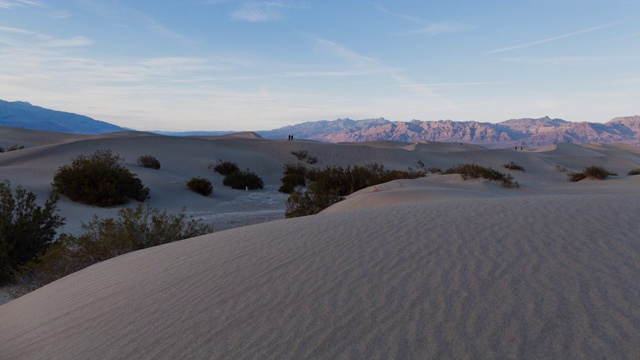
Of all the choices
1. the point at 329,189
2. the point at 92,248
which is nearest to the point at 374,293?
the point at 92,248

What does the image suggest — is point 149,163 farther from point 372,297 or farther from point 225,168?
point 372,297

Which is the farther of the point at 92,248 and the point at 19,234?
the point at 19,234

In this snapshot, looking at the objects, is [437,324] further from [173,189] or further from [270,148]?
[270,148]

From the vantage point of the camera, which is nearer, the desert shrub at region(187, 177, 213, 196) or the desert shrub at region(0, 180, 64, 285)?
the desert shrub at region(0, 180, 64, 285)

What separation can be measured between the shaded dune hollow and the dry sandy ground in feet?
0.04

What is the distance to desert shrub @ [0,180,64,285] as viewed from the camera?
7.59 metres

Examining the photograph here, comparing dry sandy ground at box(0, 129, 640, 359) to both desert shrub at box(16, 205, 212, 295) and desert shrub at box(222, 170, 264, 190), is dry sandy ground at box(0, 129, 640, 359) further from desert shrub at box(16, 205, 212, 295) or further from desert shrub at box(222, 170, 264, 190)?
desert shrub at box(222, 170, 264, 190)

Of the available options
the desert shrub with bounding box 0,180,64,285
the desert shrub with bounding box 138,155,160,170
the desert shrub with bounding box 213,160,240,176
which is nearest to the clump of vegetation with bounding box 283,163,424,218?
the desert shrub with bounding box 0,180,64,285

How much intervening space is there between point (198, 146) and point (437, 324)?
36430 millimetres

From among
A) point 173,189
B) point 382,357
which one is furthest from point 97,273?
point 173,189

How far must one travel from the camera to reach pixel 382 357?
2496 millimetres

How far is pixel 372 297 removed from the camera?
3242mm

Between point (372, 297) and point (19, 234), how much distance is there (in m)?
7.26

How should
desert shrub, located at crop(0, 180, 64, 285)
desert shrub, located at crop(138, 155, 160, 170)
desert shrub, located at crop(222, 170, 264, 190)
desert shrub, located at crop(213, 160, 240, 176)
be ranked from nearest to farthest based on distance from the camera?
desert shrub, located at crop(0, 180, 64, 285) → desert shrub, located at crop(222, 170, 264, 190) → desert shrub, located at crop(138, 155, 160, 170) → desert shrub, located at crop(213, 160, 240, 176)
